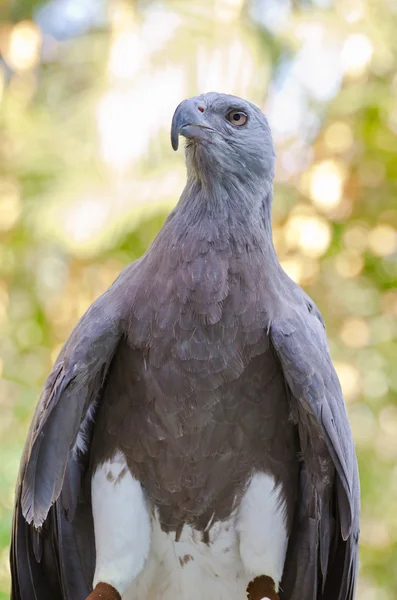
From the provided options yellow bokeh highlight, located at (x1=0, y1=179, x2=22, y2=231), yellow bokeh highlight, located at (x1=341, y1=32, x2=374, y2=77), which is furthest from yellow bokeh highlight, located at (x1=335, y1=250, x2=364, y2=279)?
yellow bokeh highlight, located at (x1=0, y1=179, x2=22, y2=231)

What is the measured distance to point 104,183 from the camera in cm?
381

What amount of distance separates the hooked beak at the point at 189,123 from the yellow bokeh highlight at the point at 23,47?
2.58m

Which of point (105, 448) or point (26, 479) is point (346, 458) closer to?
point (105, 448)

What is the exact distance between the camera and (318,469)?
87.7 inches

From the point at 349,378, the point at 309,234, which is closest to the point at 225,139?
the point at 309,234

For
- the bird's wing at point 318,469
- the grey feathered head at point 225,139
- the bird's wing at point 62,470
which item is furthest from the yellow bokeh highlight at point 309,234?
the bird's wing at point 62,470

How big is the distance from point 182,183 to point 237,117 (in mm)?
1369

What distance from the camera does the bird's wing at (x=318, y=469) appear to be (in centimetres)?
210

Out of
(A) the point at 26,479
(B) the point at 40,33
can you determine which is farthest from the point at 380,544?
(B) the point at 40,33

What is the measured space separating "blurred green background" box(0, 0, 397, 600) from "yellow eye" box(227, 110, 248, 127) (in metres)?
1.34

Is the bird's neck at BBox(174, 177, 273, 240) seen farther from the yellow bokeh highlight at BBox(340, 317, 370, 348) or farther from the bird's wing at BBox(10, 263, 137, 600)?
the yellow bokeh highlight at BBox(340, 317, 370, 348)

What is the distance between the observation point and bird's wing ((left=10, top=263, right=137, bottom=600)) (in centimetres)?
211

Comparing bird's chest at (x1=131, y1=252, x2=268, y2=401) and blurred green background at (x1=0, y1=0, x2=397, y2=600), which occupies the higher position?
blurred green background at (x1=0, y1=0, x2=397, y2=600)

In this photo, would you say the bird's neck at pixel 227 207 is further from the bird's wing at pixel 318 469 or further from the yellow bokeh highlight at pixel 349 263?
the yellow bokeh highlight at pixel 349 263
